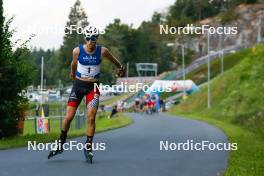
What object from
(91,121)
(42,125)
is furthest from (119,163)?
Result: (42,125)

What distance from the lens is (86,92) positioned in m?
10.2

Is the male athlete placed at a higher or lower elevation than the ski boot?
higher

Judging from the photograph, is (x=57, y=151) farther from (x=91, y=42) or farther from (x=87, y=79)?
(x=91, y=42)

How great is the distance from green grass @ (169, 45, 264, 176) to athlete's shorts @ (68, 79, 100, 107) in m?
2.30

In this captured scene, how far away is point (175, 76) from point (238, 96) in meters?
85.4

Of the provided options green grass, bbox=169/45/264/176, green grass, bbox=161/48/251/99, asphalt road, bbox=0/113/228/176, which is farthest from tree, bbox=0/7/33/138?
green grass, bbox=161/48/251/99

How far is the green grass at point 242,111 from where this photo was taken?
1061 centimetres

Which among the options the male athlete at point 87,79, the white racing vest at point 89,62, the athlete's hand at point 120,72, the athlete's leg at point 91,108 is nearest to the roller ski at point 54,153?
the male athlete at point 87,79

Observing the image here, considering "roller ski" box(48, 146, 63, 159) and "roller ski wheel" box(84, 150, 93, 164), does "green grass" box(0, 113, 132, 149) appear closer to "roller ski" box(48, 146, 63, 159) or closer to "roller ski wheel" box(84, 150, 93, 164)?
"roller ski" box(48, 146, 63, 159)

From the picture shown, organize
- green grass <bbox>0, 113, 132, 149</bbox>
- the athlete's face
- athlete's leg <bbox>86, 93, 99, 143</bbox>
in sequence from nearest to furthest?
1. the athlete's face
2. athlete's leg <bbox>86, 93, 99, 143</bbox>
3. green grass <bbox>0, 113, 132, 149</bbox>

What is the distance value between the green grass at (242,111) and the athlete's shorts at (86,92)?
7.55ft

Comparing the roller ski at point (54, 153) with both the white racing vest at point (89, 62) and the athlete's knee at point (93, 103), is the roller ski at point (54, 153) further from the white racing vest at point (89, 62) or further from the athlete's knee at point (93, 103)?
the white racing vest at point (89, 62)

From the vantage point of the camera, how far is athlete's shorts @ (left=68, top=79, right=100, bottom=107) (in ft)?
33.3

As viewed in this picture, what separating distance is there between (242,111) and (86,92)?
25127 mm
